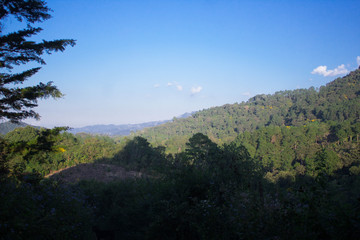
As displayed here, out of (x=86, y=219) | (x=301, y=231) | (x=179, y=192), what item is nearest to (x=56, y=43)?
(x=86, y=219)

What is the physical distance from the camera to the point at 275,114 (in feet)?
388

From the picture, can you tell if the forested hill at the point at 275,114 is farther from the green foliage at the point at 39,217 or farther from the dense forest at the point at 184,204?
the green foliage at the point at 39,217

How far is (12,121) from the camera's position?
785 centimetres

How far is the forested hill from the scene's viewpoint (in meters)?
88.0

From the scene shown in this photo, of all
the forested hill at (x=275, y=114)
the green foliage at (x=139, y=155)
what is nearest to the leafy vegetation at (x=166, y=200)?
the green foliage at (x=139, y=155)

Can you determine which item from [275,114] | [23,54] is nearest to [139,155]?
[23,54]

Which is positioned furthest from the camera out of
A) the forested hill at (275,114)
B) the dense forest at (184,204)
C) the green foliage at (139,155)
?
the forested hill at (275,114)

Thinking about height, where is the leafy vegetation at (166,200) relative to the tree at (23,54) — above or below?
below

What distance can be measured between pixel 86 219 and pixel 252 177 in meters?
11.2

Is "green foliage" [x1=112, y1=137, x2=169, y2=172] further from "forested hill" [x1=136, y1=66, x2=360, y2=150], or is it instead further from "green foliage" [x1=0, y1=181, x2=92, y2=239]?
"green foliage" [x1=0, y1=181, x2=92, y2=239]

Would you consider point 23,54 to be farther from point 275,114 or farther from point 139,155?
point 275,114

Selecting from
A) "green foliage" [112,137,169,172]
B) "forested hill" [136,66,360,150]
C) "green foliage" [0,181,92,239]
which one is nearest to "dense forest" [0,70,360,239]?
"green foliage" [0,181,92,239]

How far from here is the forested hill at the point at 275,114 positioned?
8804 cm

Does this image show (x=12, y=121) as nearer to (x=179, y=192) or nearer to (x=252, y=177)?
(x=179, y=192)
